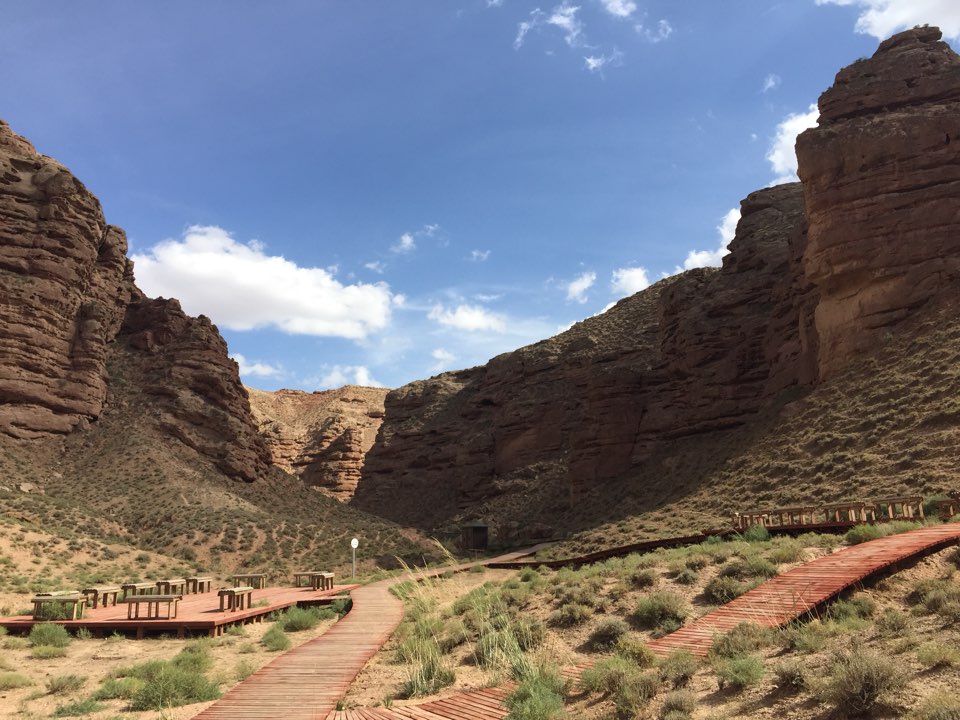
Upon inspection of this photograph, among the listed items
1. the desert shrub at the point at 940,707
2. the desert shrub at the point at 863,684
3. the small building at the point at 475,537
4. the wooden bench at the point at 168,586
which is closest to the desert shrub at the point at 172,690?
the desert shrub at the point at 863,684

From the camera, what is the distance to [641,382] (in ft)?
168

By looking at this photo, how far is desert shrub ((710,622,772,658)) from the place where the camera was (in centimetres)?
805

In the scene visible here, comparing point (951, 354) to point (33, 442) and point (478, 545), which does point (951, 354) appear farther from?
point (33, 442)

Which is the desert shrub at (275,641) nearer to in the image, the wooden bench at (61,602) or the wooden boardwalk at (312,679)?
the wooden boardwalk at (312,679)

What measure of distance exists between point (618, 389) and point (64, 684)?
4280 cm

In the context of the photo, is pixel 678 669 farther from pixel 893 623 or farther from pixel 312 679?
pixel 312 679

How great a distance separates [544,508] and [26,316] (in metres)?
35.3

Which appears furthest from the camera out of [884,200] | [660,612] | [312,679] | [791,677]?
[884,200]

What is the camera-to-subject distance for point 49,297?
148 ft

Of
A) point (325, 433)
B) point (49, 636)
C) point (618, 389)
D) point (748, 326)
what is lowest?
point (49, 636)

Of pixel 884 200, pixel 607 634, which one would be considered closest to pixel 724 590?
pixel 607 634

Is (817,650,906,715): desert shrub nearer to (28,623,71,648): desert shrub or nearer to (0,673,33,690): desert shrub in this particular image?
(0,673,33,690): desert shrub

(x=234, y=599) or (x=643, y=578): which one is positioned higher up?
(x=643, y=578)

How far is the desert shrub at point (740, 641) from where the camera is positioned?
8.05 m
